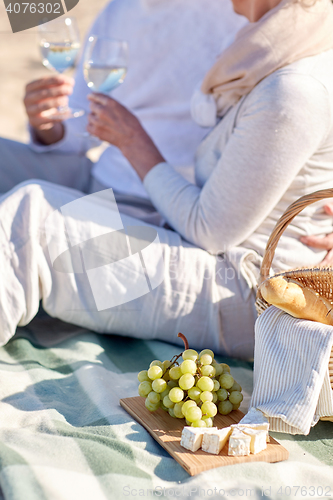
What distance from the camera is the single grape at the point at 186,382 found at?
94 cm

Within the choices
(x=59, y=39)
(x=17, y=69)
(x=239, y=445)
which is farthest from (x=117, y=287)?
(x=17, y=69)

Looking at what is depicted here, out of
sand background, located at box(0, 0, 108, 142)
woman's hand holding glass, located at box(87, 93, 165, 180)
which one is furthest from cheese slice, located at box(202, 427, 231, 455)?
sand background, located at box(0, 0, 108, 142)

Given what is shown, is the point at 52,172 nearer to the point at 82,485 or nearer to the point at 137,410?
the point at 137,410

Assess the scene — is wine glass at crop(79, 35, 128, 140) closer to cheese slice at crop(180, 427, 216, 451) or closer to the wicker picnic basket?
the wicker picnic basket

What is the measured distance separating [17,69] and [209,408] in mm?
5774

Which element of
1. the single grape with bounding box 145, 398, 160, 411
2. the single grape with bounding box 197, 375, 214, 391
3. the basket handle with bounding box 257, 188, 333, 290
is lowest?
the single grape with bounding box 145, 398, 160, 411

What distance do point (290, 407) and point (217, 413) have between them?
0.53 feet

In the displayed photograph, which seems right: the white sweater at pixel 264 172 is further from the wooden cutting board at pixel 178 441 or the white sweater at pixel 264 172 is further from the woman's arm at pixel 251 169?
the wooden cutting board at pixel 178 441

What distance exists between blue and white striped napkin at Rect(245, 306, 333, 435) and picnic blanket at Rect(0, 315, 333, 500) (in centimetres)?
7

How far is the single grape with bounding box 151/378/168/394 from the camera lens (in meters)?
0.96

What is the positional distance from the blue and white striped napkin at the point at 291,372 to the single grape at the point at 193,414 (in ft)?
0.40

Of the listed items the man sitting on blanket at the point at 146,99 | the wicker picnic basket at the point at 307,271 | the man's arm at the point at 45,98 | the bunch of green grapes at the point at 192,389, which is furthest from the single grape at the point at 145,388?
the man's arm at the point at 45,98

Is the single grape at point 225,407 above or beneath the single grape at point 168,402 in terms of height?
beneath

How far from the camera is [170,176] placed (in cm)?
141
